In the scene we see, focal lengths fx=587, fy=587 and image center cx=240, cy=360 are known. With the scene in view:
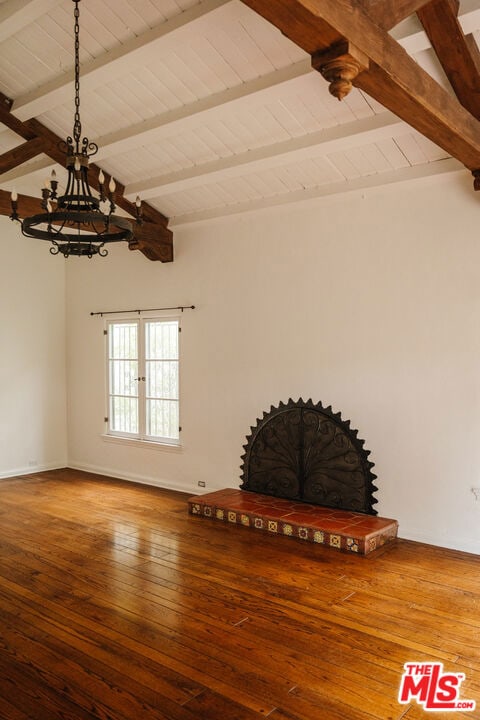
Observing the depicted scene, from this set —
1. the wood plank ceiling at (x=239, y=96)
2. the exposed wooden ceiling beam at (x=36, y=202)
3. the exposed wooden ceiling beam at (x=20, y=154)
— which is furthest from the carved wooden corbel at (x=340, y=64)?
the exposed wooden ceiling beam at (x=20, y=154)

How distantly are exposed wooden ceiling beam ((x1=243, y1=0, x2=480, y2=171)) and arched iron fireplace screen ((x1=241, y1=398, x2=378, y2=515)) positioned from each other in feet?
8.69

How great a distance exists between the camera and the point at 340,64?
2553mm

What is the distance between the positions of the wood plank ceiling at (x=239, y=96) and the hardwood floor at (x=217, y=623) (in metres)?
2.83

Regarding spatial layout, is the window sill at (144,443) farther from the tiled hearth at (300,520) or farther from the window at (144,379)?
the tiled hearth at (300,520)

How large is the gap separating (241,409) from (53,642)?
339 cm

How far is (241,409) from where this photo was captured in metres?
6.31

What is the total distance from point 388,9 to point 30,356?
6.56m

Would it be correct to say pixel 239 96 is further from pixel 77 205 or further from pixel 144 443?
pixel 144 443

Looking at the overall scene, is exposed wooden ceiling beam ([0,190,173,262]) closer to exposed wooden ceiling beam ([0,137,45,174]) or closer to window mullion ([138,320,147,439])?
exposed wooden ceiling beam ([0,137,45,174])

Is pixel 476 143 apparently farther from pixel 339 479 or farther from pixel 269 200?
pixel 339 479

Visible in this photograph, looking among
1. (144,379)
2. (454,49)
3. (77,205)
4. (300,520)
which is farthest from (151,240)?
(454,49)

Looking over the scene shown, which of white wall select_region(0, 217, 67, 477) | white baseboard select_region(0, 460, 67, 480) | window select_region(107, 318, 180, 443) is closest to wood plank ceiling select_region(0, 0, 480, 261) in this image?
window select_region(107, 318, 180, 443)

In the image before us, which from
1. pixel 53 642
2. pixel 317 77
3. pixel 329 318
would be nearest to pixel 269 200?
pixel 329 318

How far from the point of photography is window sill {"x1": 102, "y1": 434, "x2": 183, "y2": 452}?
698 centimetres
